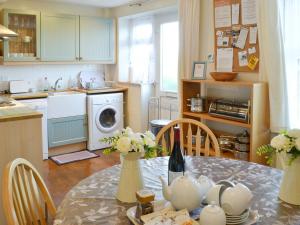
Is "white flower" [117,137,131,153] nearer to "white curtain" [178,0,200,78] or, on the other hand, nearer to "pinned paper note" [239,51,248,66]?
"pinned paper note" [239,51,248,66]

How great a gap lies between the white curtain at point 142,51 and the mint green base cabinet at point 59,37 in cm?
93

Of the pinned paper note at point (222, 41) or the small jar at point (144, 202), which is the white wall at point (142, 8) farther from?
the small jar at point (144, 202)

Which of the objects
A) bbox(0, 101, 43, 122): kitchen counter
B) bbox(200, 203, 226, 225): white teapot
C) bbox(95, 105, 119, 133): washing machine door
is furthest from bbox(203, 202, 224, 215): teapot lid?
bbox(95, 105, 119, 133): washing machine door

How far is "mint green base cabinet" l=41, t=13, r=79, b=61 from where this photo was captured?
15.1ft

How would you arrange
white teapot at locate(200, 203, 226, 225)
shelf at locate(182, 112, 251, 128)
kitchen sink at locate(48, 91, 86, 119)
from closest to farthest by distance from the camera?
white teapot at locate(200, 203, 226, 225) < shelf at locate(182, 112, 251, 128) < kitchen sink at locate(48, 91, 86, 119)

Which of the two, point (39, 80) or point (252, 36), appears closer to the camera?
point (252, 36)

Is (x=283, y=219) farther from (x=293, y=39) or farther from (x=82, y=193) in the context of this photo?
(x=293, y=39)

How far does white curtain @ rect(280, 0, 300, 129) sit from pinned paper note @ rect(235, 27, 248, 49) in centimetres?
41

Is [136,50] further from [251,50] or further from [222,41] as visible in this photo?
[251,50]

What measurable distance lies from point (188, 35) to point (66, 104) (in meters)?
2.01

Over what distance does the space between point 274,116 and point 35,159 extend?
2.14 metres

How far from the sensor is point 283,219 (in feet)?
4.11

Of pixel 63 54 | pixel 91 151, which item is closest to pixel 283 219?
pixel 91 151

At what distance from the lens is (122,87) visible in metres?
5.20
